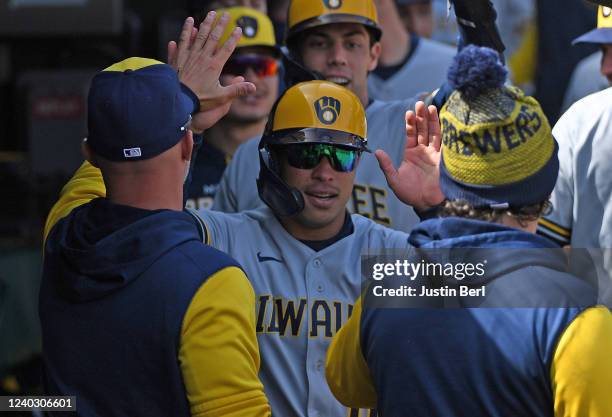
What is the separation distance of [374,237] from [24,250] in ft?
9.69

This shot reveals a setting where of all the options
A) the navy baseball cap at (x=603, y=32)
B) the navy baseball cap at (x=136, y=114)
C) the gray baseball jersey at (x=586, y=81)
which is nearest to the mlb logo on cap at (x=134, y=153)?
the navy baseball cap at (x=136, y=114)

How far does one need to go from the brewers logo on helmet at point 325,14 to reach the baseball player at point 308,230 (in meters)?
0.79

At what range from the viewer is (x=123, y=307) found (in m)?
2.47

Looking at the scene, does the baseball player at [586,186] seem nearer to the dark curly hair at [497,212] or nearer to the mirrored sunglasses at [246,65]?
the dark curly hair at [497,212]

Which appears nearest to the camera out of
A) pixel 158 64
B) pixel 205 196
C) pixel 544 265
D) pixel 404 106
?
pixel 544 265

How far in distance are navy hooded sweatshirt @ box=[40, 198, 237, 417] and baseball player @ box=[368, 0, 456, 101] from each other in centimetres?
324

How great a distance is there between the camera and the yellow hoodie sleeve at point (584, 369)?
2127 millimetres

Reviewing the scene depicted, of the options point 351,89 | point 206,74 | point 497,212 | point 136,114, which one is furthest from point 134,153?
point 351,89

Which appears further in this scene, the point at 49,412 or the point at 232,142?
the point at 232,142

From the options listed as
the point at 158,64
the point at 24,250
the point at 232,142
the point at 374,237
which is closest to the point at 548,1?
the point at 232,142

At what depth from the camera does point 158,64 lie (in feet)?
8.71

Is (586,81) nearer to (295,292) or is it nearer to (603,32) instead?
(603,32)

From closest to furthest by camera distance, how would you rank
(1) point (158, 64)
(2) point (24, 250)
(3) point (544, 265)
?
(3) point (544, 265) → (1) point (158, 64) → (2) point (24, 250)

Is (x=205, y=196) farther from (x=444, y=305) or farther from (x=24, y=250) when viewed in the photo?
(x=444, y=305)
